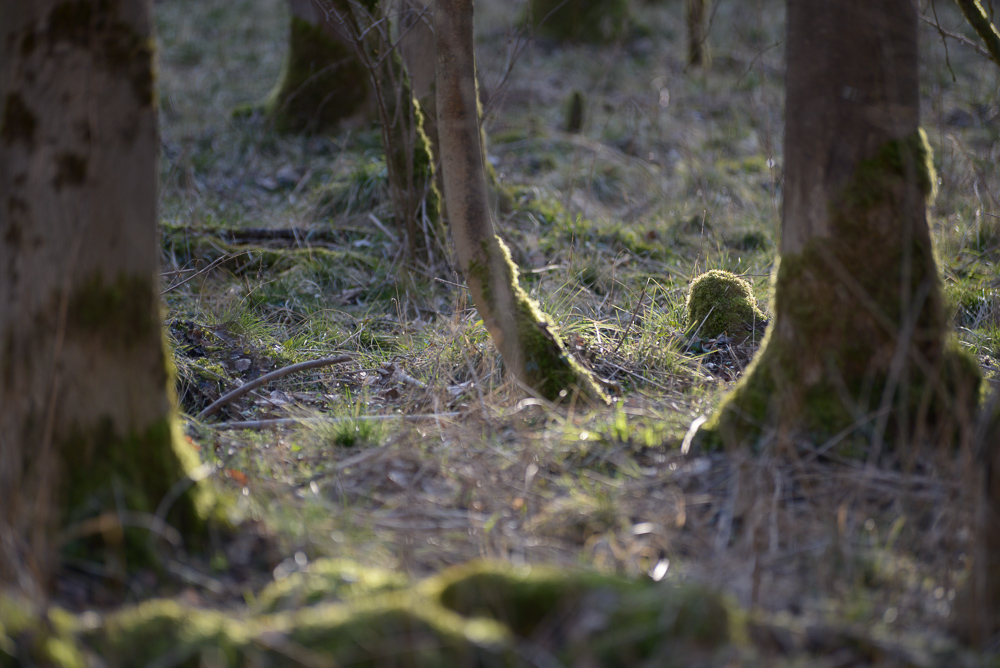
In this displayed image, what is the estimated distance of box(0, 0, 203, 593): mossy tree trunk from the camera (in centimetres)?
185

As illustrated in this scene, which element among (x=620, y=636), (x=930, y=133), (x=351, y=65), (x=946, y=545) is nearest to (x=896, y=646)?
(x=946, y=545)

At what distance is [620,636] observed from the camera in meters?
1.48

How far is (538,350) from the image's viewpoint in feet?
10.7

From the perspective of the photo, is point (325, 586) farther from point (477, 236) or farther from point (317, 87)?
point (317, 87)

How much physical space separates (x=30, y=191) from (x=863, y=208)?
8.09 ft

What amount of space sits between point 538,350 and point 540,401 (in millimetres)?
466

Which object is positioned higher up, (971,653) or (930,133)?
(930,133)

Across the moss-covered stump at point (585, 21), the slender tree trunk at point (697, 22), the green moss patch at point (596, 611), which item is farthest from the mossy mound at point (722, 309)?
the moss-covered stump at point (585, 21)

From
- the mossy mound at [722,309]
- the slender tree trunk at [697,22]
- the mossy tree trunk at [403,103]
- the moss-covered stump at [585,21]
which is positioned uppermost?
the moss-covered stump at [585,21]

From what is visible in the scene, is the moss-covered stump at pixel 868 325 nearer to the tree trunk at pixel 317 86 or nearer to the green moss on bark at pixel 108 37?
the green moss on bark at pixel 108 37

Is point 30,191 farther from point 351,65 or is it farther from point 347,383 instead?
point 351,65

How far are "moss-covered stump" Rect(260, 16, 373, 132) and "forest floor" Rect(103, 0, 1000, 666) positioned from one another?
0.87 feet

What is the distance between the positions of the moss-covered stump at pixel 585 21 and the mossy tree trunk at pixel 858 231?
1071 centimetres

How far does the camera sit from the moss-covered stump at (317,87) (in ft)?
26.6
